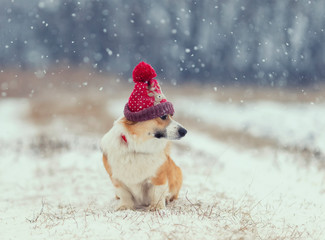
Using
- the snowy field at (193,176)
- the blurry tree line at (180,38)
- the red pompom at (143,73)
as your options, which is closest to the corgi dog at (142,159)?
the snowy field at (193,176)

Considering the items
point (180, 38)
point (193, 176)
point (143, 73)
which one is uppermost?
point (180, 38)

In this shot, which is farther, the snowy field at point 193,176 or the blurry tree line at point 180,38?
the blurry tree line at point 180,38

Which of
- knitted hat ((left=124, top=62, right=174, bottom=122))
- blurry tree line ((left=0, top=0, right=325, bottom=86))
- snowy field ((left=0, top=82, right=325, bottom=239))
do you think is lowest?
snowy field ((left=0, top=82, right=325, bottom=239))

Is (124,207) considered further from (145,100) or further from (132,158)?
(145,100)

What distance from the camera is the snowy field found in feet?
11.0

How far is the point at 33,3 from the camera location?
17.1 m

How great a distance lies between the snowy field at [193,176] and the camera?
132 inches

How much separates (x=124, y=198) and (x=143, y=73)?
1.53 meters

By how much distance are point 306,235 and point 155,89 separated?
2245 millimetres

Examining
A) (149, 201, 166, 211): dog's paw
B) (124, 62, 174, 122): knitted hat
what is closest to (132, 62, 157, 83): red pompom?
(124, 62, 174, 122): knitted hat

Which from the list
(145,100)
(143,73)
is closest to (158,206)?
(145,100)

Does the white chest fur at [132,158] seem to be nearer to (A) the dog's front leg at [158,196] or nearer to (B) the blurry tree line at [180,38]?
(A) the dog's front leg at [158,196]

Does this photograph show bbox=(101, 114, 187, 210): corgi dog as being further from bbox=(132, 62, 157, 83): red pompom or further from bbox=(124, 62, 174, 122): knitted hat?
bbox=(132, 62, 157, 83): red pompom

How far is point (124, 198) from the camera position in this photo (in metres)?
4.25
